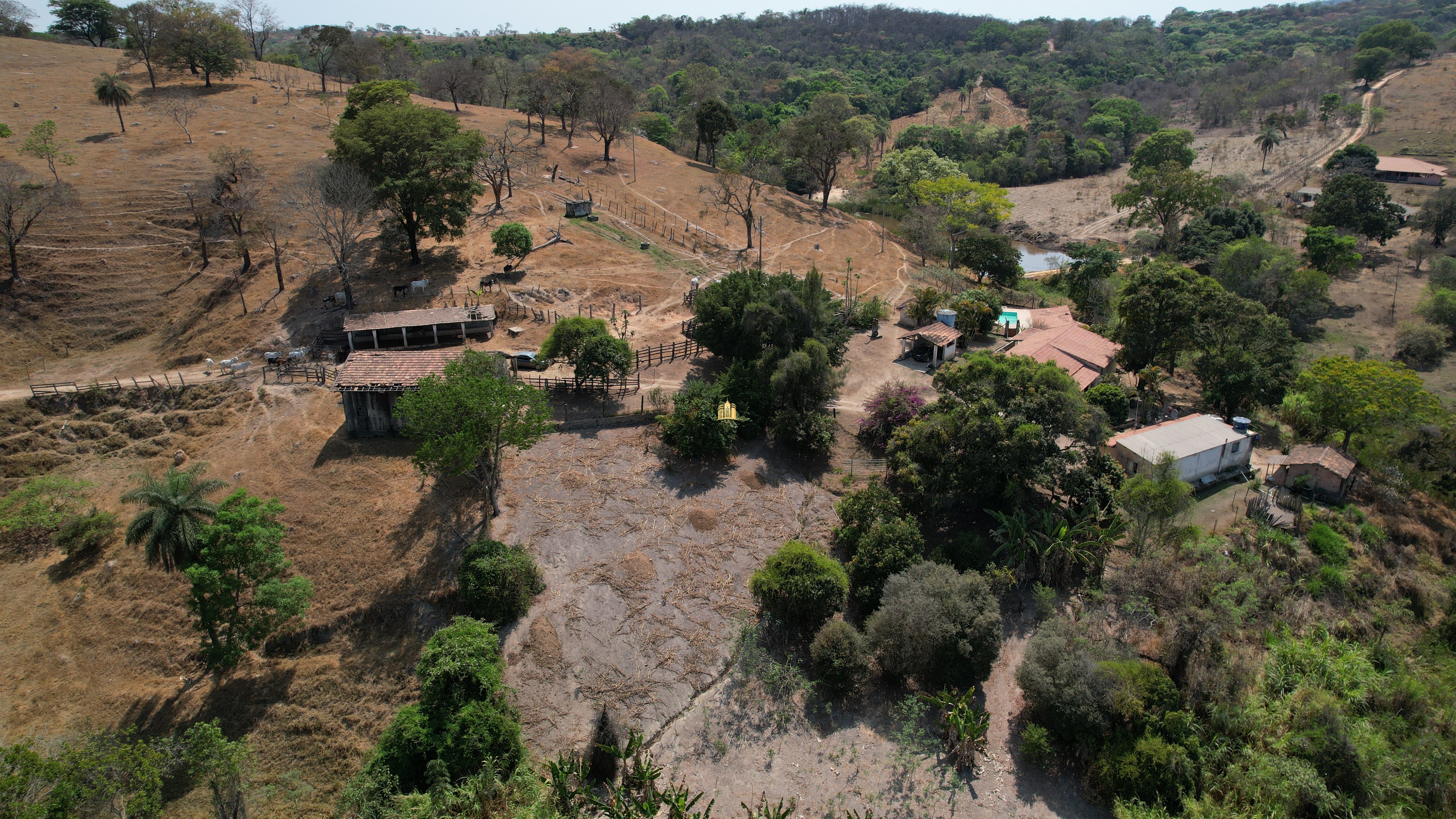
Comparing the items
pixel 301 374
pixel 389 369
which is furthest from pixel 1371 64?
pixel 301 374

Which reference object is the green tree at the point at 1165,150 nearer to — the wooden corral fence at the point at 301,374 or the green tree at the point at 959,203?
the green tree at the point at 959,203

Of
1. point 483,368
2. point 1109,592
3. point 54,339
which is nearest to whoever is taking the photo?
point 1109,592

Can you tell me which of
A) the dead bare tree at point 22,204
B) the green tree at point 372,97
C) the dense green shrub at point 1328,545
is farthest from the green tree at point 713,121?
the dense green shrub at point 1328,545

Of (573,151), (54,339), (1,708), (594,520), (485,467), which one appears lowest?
(1,708)

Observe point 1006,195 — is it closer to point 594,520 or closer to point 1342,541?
point 1342,541

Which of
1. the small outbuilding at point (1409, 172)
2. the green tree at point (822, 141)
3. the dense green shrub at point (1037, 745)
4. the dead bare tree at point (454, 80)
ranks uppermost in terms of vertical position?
the dead bare tree at point (454, 80)

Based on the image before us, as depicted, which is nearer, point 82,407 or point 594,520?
point 594,520

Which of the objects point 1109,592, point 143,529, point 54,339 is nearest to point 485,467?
point 143,529
